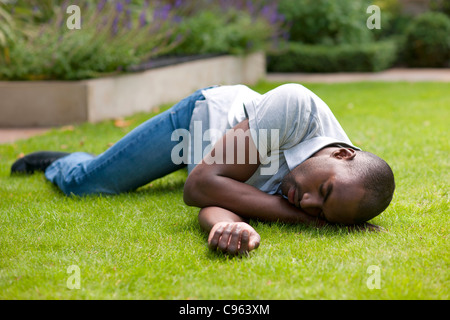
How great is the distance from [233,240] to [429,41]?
11.7m

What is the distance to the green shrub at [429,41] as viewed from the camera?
42.0ft

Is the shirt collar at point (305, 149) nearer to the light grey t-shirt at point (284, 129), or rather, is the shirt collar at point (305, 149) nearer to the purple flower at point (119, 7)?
the light grey t-shirt at point (284, 129)

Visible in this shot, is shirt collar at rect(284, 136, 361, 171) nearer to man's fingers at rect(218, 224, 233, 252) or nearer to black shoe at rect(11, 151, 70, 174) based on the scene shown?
man's fingers at rect(218, 224, 233, 252)

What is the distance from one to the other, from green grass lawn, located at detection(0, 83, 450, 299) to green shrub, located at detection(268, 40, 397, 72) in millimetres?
8098

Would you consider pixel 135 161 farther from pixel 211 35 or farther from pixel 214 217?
pixel 211 35

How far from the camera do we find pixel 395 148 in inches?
188

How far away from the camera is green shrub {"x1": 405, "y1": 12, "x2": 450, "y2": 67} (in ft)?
42.0

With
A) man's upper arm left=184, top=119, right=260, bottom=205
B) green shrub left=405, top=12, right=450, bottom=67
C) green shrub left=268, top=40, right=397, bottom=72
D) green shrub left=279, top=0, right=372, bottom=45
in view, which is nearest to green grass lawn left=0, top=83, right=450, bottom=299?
man's upper arm left=184, top=119, right=260, bottom=205

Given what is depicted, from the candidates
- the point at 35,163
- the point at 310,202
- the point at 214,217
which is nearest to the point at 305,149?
the point at 310,202

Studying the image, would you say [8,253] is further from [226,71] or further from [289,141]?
[226,71]

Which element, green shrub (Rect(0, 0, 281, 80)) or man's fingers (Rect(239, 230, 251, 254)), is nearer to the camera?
man's fingers (Rect(239, 230, 251, 254))

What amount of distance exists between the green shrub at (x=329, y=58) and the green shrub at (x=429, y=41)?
1404mm

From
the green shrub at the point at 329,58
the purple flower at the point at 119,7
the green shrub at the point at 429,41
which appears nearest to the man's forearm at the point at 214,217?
the purple flower at the point at 119,7
